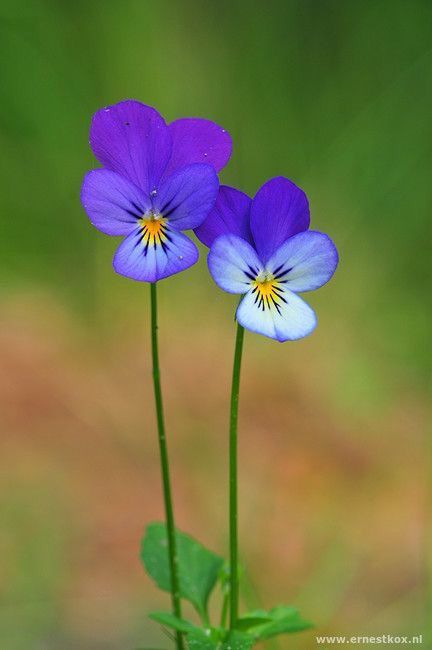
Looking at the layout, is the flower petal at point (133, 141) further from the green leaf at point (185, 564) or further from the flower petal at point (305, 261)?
the green leaf at point (185, 564)

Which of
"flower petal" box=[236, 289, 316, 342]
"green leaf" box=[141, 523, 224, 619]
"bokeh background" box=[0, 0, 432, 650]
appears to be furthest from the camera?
"bokeh background" box=[0, 0, 432, 650]

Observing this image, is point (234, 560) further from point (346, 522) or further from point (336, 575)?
point (346, 522)

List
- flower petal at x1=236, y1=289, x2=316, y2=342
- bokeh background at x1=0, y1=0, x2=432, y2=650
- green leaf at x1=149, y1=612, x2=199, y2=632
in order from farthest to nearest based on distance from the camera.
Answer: bokeh background at x1=0, y1=0, x2=432, y2=650, green leaf at x1=149, y1=612, x2=199, y2=632, flower petal at x1=236, y1=289, x2=316, y2=342

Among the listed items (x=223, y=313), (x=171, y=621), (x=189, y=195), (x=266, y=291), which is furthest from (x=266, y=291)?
(x=223, y=313)

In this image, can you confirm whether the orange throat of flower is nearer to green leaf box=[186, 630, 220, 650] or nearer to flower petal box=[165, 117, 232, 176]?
flower petal box=[165, 117, 232, 176]

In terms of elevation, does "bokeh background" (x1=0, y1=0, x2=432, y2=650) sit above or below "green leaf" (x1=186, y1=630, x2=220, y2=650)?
above

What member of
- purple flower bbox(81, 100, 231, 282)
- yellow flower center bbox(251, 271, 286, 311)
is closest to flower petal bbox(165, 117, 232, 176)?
purple flower bbox(81, 100, 231, 282)

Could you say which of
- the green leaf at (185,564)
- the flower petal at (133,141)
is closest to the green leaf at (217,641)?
the green leaf at (185,564)
